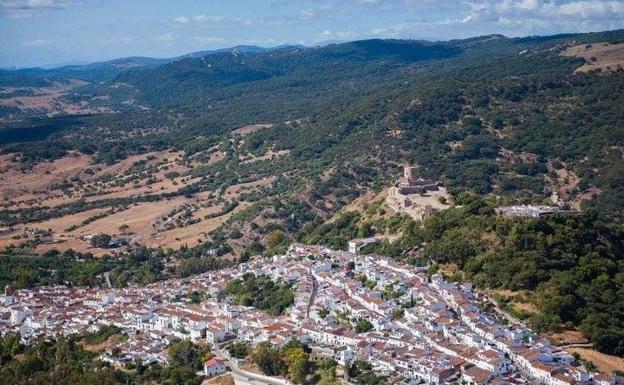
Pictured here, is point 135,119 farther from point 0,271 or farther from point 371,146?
point 0,271

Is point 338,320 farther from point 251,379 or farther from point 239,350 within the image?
point 251,379

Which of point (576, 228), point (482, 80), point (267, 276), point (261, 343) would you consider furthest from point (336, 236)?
point (482, 80)

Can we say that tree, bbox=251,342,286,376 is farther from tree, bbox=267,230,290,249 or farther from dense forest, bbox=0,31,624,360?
tree, bbox=267,230,290,249

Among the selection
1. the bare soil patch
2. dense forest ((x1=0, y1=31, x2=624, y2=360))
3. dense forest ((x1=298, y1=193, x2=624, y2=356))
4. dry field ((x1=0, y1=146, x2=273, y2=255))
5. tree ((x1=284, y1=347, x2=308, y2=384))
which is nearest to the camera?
tree ((x1=284, y1=347, x2=308, y2=384))

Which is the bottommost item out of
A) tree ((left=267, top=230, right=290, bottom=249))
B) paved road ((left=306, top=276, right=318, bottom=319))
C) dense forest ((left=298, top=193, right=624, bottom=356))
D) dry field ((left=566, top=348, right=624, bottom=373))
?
tree ((left=267, top=230, right=290, bottom=249))

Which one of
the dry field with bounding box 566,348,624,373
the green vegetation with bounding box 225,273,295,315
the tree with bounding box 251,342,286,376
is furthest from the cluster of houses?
the tree with bounding box 251,342,286,376
